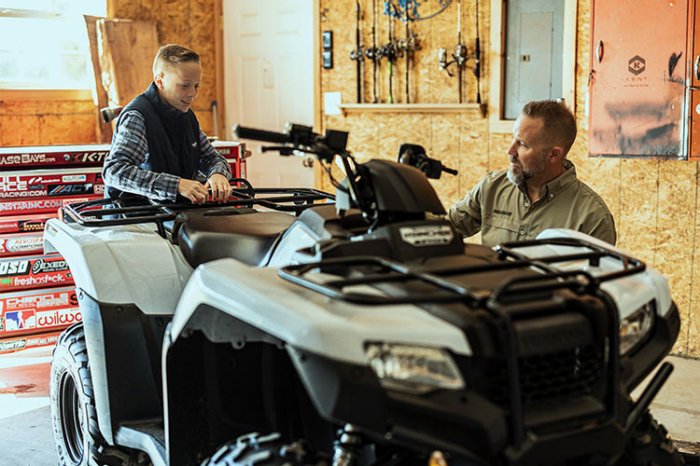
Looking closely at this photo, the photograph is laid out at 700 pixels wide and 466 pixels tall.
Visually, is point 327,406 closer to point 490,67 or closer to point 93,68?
point 490,67

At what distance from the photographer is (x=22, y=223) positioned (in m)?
4.28

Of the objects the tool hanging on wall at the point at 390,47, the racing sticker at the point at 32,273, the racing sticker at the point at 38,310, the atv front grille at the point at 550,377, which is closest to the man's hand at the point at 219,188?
the atv front grille at the point at 550,377

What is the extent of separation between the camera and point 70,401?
2.78 meters

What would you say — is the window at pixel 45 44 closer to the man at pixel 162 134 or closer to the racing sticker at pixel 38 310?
the racing sticker at pixel 38 310

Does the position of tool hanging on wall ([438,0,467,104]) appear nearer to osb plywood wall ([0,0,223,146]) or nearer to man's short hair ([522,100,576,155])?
osb plywood wall ([0,0,223,146])

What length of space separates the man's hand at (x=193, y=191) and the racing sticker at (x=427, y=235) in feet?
3.69

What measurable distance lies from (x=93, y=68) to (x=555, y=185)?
4.81 metres

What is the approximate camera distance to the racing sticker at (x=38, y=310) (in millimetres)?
4098

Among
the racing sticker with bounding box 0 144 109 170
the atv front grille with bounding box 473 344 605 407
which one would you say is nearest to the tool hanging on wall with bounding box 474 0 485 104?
the racing sticker with bounding box 0 144 109 170

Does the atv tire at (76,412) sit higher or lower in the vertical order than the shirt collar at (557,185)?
lower

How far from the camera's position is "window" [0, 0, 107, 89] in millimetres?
6469

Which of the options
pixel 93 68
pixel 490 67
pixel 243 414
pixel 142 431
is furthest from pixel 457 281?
pixel 93 68

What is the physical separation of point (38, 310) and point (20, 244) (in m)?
0.37

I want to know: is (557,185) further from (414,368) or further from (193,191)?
(414,368)
